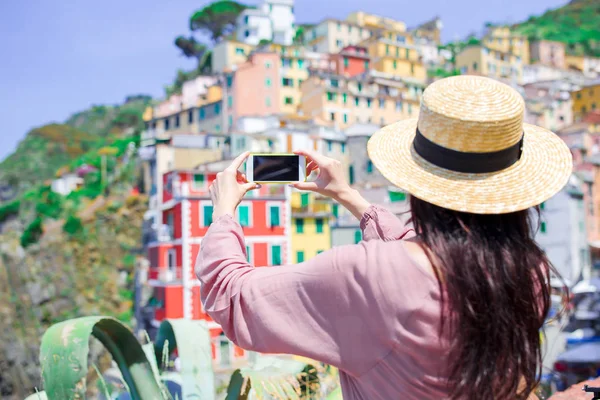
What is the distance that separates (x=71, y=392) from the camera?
2219mm

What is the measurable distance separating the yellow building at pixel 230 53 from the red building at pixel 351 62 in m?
7.71

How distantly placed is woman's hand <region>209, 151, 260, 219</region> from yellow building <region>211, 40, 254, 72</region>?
1929 inches

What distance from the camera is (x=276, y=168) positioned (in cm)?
188

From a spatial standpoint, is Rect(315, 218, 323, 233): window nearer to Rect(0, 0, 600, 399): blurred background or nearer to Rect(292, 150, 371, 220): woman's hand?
Rect(0, 0, 600, 399): blurred background

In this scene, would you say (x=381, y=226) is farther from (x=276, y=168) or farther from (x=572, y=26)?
(x=572, y=26)

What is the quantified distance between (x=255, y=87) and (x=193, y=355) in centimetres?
3942

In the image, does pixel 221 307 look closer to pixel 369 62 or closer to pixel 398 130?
pixel 398 130

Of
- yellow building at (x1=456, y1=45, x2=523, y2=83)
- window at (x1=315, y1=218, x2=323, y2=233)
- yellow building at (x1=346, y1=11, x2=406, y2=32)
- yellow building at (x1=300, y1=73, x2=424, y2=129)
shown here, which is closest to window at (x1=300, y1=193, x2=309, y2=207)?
window at (x1=315, y1=218, x2=323, y2=233)

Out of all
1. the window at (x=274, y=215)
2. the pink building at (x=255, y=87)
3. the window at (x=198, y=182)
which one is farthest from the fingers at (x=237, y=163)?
the pink building at (x=255, y=87)

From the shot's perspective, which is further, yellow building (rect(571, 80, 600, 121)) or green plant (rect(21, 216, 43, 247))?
yellow building (rect(571, 80, 600, 121))

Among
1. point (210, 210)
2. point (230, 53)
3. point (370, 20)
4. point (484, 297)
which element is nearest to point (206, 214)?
point (210, 210)

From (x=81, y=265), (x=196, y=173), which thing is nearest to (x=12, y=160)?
(x=81, y=265)

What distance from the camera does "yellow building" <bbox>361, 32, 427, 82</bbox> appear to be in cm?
5016

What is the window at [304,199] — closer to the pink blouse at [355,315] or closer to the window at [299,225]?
the window at [299,225]
